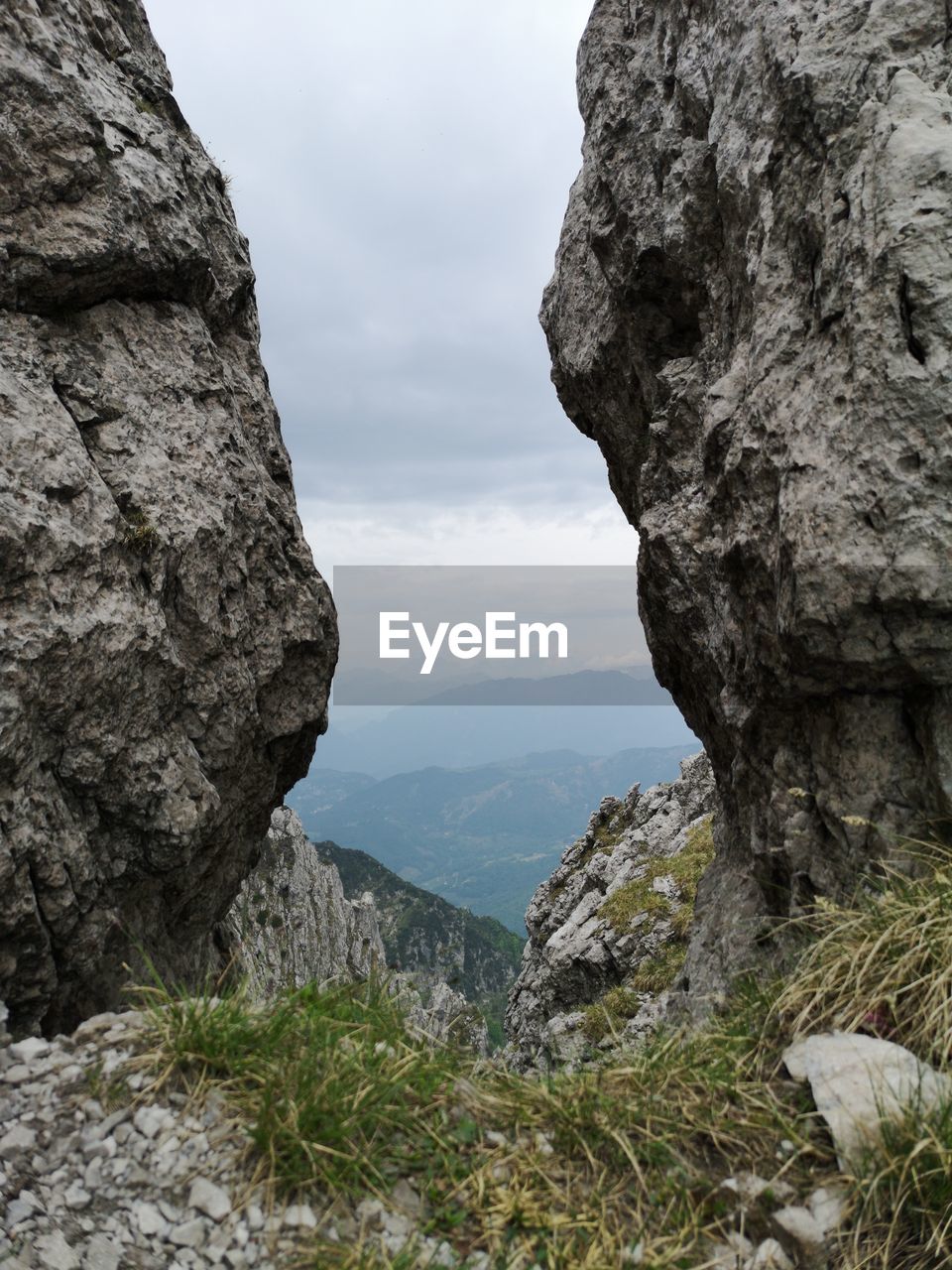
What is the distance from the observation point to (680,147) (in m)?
13.5

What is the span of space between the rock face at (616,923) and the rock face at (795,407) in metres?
6.56

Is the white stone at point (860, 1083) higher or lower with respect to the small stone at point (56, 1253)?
higher

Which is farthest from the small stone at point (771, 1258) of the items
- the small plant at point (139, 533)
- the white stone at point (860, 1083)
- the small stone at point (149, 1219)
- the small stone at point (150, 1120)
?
the small plant at point (139, 533)

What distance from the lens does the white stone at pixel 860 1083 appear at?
5320mm

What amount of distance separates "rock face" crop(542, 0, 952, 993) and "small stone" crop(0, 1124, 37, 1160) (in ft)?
27.1

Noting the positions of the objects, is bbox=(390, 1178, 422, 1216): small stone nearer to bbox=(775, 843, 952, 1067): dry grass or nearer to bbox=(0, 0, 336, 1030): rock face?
bbox=(775, 843, 952, 1067): dry grass

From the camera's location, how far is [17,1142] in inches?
213

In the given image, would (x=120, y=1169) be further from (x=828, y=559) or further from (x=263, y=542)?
(x=263, y=542)

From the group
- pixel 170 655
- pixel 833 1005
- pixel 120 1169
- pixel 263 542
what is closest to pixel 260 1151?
pixel 120 1169

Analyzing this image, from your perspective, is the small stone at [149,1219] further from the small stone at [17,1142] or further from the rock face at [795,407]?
the rock face at [795,407]

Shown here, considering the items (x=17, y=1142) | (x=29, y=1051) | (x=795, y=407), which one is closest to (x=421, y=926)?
(x=795, y=407)

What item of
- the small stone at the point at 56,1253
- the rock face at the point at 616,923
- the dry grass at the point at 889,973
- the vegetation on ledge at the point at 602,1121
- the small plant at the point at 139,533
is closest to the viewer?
the small stone at the point at 56,1253

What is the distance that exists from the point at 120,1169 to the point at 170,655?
23.6 feet

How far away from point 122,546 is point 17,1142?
24.9ft
